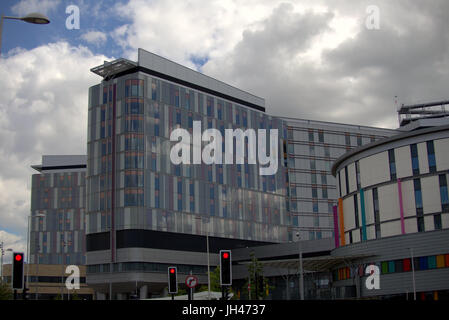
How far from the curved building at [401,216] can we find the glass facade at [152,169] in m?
34.5

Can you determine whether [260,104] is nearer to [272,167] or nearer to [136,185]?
[272,167]

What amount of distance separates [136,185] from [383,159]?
41.9 meters

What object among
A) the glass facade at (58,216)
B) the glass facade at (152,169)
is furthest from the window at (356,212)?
the glass facade at (58,216)

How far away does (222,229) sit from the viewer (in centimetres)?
10719

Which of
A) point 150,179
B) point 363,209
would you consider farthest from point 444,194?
point 150,179

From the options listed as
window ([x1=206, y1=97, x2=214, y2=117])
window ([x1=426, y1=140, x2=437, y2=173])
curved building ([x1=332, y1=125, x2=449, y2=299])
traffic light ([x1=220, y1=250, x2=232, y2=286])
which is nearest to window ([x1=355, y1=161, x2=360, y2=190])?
curved building ([x1=332, y1=125, x2=449, y2=299])

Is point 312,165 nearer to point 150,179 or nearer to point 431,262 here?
point 150,179

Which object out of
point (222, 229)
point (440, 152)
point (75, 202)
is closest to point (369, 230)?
point (440, 152)

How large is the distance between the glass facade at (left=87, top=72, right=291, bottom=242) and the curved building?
34.5 meters

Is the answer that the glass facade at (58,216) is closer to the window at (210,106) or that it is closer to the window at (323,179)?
the window at (210,106)

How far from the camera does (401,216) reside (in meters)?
67.4

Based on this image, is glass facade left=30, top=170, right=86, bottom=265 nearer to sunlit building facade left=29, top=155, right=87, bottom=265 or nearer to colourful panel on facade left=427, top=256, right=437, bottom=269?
sunlit building facade left=29, top=155, right=87, bottom=265

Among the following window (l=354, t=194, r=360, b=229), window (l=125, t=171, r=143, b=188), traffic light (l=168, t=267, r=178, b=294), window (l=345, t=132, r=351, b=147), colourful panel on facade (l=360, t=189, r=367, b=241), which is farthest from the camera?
window (l=345, t=132, r=351, b=147)

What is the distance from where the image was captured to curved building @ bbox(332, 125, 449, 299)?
60500mm
